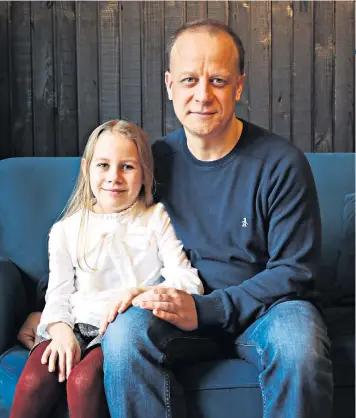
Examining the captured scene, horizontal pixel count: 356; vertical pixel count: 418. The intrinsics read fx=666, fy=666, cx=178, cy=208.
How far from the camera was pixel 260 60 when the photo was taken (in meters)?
2.55

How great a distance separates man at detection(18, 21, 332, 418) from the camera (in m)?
1.43

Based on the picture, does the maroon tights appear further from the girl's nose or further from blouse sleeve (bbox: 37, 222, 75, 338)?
the girl's nose

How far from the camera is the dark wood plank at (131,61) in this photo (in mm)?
2514

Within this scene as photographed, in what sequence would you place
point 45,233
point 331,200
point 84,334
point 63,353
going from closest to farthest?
point 63,353
point 84,334
point 45,233
point 331,200

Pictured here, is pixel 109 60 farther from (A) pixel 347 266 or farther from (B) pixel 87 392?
(B) pixel 87 392

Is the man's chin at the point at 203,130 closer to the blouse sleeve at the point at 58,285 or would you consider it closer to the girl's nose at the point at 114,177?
the girl's nose at the point at 114,177

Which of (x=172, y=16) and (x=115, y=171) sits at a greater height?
(x=172, y=16)

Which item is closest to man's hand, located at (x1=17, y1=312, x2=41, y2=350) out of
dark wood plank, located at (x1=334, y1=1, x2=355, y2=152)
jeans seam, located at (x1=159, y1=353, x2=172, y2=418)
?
jeans seam, located at (x1=159, y1=353, x2=172, y2=418)

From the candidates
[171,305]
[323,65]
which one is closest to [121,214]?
[171,305]

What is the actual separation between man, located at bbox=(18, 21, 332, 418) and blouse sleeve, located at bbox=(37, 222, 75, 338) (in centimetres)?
22

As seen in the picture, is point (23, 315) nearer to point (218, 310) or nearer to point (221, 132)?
point (218, 310)

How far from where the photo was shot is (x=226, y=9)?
2.53 m

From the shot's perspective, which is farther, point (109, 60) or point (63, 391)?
point (109, 60)

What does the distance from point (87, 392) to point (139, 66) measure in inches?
56.9
